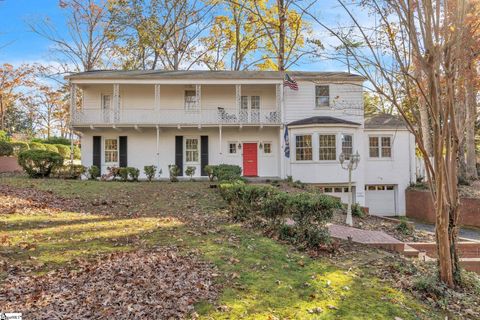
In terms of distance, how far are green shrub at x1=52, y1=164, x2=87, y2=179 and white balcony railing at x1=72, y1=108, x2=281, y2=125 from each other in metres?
2.79

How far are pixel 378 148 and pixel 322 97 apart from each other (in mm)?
4797

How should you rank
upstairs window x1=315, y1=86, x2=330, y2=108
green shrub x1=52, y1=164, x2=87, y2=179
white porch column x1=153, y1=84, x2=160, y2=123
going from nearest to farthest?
green shrub x1=52, y1=164, x2=87, y2=179 → white porch column x1=153, y1=84, x2=160, y2=123 → upstairs window x1=315, y1=86, x2=330, y2=108

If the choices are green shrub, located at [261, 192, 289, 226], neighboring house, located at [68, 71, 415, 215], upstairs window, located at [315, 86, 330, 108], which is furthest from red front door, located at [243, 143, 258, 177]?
green shrub, located at [261, 192, 289, 226]

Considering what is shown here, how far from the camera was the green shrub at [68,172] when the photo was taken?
1790cm

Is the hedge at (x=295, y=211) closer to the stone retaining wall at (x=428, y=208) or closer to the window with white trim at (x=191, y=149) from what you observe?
the stone retaining wall at (x=428, y=208)

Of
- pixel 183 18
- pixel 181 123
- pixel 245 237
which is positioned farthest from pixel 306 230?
pixel 183 18

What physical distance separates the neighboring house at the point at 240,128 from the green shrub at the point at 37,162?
9.31ft

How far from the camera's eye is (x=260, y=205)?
8336 millimetres

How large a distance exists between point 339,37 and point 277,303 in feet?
14.5

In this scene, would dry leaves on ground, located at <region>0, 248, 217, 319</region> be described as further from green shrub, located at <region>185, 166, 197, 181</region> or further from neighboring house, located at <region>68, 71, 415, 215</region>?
neighboring house, located at <region>68, 71, 415, 215</region>

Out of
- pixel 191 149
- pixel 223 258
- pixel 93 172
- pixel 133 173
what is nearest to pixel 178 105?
pixel 191 149

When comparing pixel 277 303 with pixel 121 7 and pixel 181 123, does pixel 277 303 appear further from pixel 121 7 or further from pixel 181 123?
pixel 121 7

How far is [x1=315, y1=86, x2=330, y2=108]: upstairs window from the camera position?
812 inches

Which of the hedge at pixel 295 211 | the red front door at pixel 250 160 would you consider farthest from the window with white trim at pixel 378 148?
the hedge at pixel 295 211
